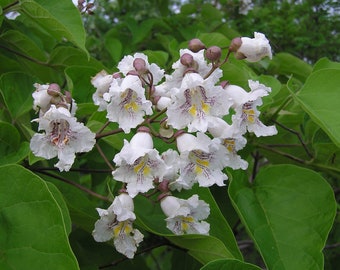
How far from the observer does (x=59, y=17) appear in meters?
1.50

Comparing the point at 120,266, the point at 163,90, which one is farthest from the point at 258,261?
the point at 163,90

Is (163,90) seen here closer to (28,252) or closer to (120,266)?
(28,252)

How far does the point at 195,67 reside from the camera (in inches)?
46.7

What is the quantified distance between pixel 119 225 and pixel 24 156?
1.07ft

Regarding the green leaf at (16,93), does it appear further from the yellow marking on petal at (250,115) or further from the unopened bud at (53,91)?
the yellow marking on petal at (250,115)

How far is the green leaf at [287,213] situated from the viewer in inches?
50.1

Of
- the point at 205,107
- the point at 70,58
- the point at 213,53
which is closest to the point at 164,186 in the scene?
the point at 205,107

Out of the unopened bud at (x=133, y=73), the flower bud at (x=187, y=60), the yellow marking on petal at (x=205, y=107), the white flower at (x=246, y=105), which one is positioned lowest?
the white flower at (x=246, y=105)

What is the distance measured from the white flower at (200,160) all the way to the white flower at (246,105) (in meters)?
0.08

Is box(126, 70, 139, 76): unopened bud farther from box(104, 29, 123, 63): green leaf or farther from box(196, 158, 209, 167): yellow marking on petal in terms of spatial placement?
box(104, 29, 123, 63): green leaf

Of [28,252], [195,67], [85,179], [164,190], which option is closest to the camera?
[28,252]

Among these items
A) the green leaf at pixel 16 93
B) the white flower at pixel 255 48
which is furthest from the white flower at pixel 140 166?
the green leaf at pixel 16 93

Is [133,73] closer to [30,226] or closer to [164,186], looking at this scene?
[164,186]

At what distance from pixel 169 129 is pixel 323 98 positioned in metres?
0.43
